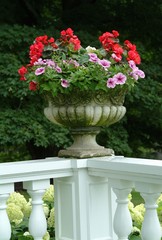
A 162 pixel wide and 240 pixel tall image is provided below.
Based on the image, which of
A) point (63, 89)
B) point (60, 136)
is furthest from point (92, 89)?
point (60, 136)

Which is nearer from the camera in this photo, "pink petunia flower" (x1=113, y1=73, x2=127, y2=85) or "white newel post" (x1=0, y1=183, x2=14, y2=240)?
"white newel post" (x1=0, y1=183, x2=14, y2=240)

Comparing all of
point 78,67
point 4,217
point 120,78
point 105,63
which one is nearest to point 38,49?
point 78,67

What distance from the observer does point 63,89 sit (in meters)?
2.86

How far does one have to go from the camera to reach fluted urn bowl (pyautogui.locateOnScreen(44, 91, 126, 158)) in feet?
9.44

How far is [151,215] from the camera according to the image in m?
2.49

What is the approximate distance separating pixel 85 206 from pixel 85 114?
1.53ft

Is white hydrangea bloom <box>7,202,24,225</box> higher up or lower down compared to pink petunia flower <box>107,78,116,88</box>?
lower down

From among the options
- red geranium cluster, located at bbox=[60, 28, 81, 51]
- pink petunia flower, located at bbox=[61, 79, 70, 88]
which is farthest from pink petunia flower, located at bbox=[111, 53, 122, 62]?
pink petunia flower, located at bbox=[61, 79, 70, 88]

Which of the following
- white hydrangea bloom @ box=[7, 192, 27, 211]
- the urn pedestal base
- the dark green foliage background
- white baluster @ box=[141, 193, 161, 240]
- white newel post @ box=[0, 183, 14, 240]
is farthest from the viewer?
the dark green foliage background

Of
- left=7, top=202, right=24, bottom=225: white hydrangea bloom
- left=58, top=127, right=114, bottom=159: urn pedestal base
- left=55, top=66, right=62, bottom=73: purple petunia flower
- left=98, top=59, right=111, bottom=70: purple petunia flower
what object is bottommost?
left=7, top=202, right=24, bottom=225: white hydrangea bloom

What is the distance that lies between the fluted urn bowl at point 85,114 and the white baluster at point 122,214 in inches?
12.3

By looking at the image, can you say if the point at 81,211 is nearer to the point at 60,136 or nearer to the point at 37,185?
the point at 37,185

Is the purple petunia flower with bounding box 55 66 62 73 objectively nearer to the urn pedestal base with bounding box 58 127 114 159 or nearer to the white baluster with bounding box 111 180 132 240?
the urn pedestal base with bounding box 58 127 114 159

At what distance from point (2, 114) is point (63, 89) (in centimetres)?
864
